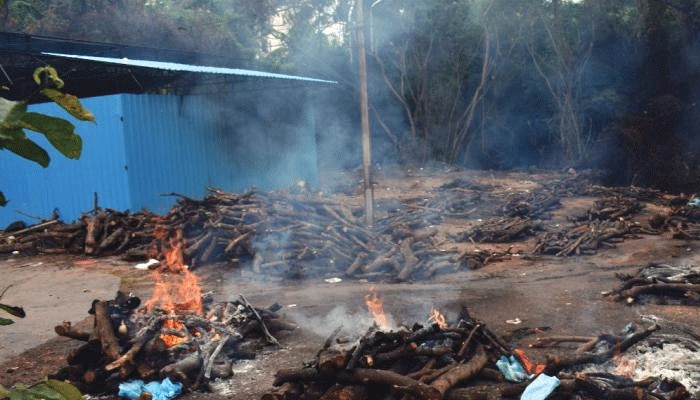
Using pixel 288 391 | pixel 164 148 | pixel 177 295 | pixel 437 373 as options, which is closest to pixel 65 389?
pixel 288 391

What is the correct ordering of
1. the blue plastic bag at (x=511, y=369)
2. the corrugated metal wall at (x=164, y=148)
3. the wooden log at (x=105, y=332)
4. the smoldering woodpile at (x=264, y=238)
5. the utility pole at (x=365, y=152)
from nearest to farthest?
the blue plastic bag at (x=511, y=369) < the wooden log at (x=105, y=332) < the smoldering woodpile at (x=264, y=238) < the utility pole at (x=365, y=152) < the corrugated metal wall at (x=164, y=148)

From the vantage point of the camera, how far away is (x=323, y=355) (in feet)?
14.4

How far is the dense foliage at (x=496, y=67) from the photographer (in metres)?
21.5

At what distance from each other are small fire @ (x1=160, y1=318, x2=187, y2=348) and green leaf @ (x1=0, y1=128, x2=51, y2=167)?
4128mm

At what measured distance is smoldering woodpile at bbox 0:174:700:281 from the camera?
9406 millimetres

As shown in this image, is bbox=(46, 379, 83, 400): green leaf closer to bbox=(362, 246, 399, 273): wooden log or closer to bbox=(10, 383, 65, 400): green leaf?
bbox=(10, 383, 65, 400): green leaf

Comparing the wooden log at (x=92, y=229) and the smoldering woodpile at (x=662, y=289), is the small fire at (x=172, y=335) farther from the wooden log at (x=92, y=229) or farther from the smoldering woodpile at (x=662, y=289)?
the wooden log at (x=92, y=229)

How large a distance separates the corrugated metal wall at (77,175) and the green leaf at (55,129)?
1124cm

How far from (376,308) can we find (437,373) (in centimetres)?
271

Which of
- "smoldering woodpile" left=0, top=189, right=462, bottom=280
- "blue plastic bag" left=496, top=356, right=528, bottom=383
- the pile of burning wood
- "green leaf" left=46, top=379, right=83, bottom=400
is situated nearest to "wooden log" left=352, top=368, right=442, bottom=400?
"blue plastic bag" left=496, top=356, right=528, bottom=383

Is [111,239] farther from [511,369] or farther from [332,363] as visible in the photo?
[511,369]

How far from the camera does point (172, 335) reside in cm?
544

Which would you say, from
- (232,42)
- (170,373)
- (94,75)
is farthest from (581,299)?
(232,42)

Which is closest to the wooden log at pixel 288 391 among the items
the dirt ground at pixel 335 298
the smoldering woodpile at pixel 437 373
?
the smoldering woodpile at pixel 437 373
